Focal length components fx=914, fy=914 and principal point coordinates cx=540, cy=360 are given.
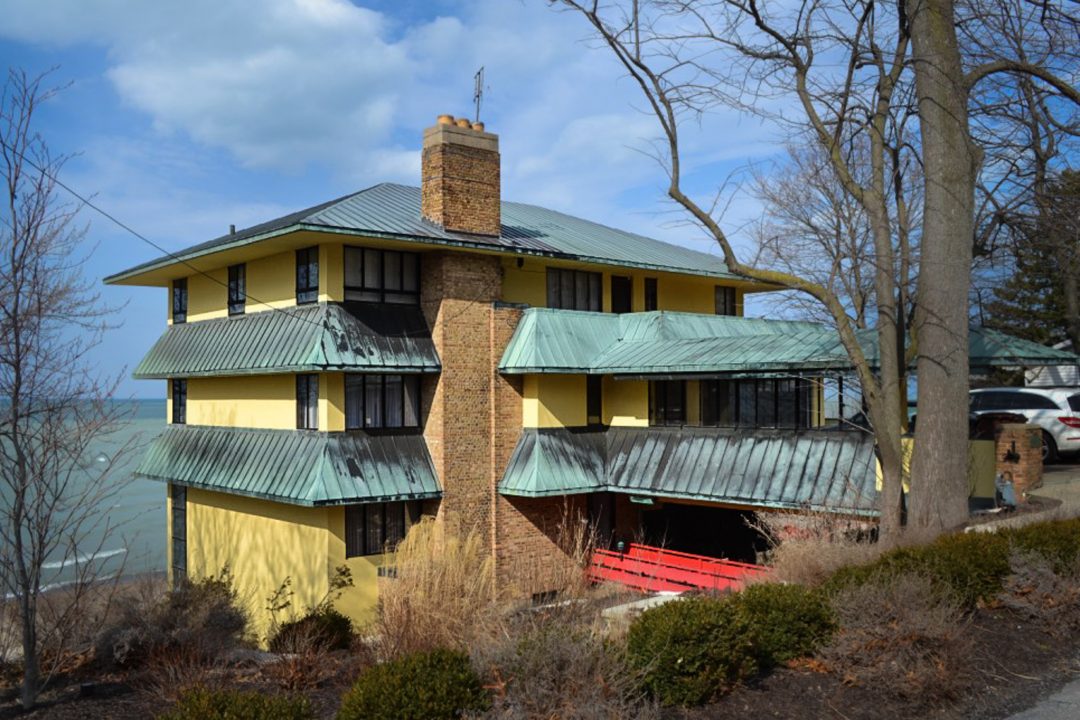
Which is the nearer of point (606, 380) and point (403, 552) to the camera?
point (403, 552)

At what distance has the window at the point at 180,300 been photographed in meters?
25.3

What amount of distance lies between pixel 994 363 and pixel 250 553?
1619cm

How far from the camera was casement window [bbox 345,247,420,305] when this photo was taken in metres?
19.5

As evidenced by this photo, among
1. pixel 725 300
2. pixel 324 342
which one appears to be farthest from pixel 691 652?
pixel 725 300

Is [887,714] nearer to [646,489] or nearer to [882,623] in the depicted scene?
[882,623]

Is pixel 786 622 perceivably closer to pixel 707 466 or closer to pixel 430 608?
pixel 430 608

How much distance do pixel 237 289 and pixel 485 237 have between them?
6517mm

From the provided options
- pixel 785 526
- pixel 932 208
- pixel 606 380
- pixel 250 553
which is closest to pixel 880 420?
pixel 932 208

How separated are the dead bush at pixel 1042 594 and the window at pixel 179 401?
21430 millimetres

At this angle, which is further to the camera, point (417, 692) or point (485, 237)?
point (485, 237)

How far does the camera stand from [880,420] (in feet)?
42.9

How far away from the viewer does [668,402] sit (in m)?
21.3

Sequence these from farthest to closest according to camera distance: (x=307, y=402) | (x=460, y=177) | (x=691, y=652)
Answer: (x=460, y=177), (x=307, y=402), (x=691, y=652)

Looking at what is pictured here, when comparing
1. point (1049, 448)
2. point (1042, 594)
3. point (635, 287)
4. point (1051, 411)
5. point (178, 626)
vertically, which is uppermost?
point (635, 287)
